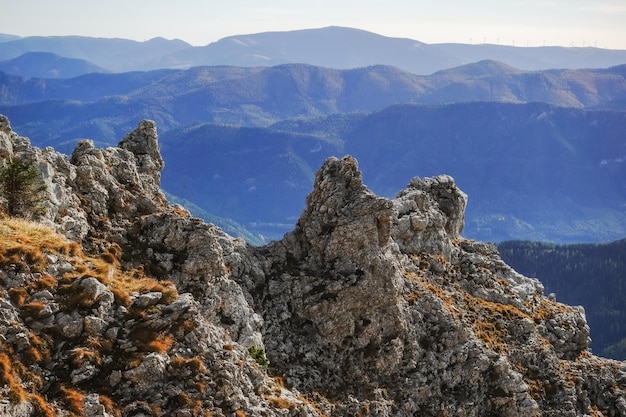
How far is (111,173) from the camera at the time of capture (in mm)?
43500

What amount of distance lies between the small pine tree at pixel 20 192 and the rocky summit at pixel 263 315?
0.63 meters

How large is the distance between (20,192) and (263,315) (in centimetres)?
1594

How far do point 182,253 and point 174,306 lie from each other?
7.63 meters

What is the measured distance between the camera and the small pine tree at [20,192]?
3472 cm

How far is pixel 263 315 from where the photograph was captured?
40781mm

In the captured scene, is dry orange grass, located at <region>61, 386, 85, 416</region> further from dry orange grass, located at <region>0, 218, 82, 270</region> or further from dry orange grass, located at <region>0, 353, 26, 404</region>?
dry orange grass, located at <region>0, 218, 82, 270</region>

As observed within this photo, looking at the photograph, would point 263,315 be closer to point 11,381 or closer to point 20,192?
point 20,192

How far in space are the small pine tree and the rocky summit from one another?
632 millimetres

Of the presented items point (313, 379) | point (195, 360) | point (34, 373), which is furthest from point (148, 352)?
point (313, 379)

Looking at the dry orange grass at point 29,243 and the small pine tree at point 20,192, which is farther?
the small pine tree at point 20,192

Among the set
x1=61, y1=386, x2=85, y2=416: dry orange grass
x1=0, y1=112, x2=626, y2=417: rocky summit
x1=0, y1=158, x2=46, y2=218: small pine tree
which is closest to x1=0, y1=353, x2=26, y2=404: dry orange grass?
x1=0, y1=112, x2=626, y2=417: rocky summit

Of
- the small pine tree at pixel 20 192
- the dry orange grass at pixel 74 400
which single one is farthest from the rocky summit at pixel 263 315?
the small pine tree at pixel 20 192

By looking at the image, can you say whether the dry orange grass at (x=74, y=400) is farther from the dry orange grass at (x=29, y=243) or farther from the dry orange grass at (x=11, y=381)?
the dry orange grass at (x=29, y=243)

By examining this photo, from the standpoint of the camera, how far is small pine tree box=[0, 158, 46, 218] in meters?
34.7
